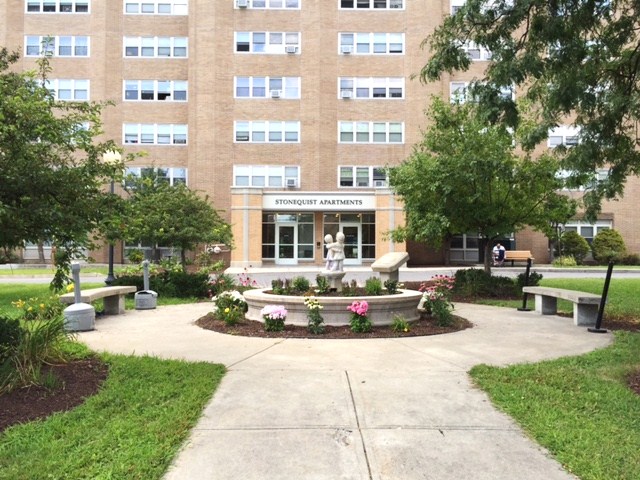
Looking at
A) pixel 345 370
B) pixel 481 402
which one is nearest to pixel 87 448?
pixel 345 370

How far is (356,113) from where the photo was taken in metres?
33.4

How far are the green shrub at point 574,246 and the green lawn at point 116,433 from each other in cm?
3318

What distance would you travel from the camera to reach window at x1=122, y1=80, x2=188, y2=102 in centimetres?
3416

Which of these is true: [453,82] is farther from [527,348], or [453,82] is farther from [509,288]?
[527,348]

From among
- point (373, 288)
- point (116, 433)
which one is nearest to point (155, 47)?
point (373, 288)

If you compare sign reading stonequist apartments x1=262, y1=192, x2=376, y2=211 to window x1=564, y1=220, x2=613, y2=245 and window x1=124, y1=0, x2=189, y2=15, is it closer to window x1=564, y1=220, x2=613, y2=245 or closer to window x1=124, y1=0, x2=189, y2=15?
window x1=124, y1=0, x2=189, y2=15

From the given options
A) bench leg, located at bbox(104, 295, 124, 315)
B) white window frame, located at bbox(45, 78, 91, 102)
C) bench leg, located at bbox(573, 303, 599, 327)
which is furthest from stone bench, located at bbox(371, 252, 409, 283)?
white window frame, located at bbox(45, 78, 91, 102)

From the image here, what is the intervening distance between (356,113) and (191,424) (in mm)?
30778

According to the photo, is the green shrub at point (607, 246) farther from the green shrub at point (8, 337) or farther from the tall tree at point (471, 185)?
the green shrub at point (8, 337)

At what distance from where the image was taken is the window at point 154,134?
34.0m

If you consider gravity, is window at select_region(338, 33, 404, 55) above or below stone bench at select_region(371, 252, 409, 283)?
above

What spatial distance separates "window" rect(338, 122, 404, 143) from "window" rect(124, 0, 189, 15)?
14.3m

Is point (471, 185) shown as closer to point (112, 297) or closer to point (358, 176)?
point (112, 297)

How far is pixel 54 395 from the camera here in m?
5.23
